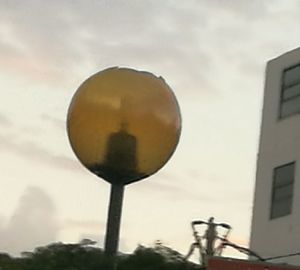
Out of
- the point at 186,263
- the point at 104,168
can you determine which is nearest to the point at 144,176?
the point at 104,168

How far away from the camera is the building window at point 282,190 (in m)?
35.3

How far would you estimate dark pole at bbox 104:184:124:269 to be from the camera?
791 cm

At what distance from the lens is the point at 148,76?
7.89m

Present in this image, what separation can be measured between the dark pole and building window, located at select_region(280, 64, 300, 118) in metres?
28.6

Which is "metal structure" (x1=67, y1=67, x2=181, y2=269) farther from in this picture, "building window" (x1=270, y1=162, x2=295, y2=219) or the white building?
"building window" (x1=270, y1=162, x2=295, y2=219)

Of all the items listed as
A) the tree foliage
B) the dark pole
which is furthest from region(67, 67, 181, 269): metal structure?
the tree foliage

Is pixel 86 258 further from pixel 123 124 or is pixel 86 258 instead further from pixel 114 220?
pixel 123 124

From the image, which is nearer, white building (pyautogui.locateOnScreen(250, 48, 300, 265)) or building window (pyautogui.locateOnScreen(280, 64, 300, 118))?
white building (pyautogui.locateOnScreen(250, 48, 300, 265))

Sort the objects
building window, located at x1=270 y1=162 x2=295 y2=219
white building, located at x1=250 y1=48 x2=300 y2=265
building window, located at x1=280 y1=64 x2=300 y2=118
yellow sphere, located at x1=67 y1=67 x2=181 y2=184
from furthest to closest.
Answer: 1. building window, located at x1=280 y1=64 x2=300 y2=118
2. building window, located at x1=270 y1=162 x2=295 y2=219
3. white building, located at x1=250 y1=48 x2=300 y2=265
4. yellow sphere, located at x1=67 y1=67 x2=181 y2=184

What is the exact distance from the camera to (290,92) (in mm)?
37031

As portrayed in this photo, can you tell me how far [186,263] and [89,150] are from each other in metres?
1.35

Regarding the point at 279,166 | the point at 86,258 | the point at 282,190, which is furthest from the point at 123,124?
the point at 279,166

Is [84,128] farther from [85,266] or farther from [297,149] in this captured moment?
[297,149]

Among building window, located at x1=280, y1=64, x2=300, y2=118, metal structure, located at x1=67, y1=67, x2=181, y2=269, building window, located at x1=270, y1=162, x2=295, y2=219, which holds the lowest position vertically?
metal structure, located at x1=67, y1=67, x2=181, y2=269
